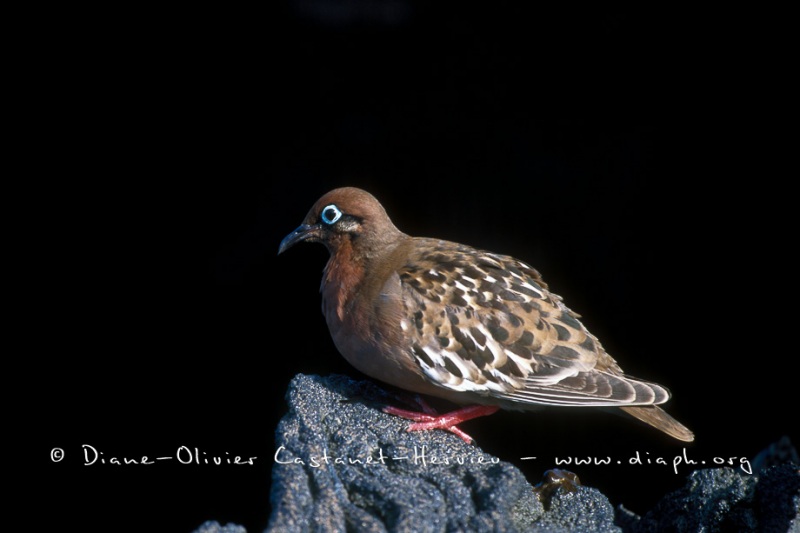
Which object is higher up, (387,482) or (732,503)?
(732,503)

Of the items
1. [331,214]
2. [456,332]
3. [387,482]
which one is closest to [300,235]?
[331,214]

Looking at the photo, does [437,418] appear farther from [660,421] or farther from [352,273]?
[660,421]

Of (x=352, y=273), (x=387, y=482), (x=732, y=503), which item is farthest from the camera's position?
(x=352, y=273)

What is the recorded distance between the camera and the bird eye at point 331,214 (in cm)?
329

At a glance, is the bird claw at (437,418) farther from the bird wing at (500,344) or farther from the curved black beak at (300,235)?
the curved black beak at (300,235)

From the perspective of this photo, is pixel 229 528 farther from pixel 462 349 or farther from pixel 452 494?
pixel 462 349

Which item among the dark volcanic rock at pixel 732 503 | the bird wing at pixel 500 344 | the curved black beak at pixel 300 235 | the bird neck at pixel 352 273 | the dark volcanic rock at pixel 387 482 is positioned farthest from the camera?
the curved black beak at pixel 300 235

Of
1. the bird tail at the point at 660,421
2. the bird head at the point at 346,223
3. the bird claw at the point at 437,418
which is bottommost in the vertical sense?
the bird claw at the point at 437,418

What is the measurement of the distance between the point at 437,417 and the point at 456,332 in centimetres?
35

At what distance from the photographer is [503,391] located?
3.06 m

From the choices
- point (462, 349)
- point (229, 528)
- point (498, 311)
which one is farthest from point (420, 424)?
point (229, 528)

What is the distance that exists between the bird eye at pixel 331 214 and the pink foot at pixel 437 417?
778mm

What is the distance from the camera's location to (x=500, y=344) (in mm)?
3105

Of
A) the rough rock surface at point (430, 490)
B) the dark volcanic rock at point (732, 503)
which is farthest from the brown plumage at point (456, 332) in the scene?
the dark volcanic rock at point (732, 503)
